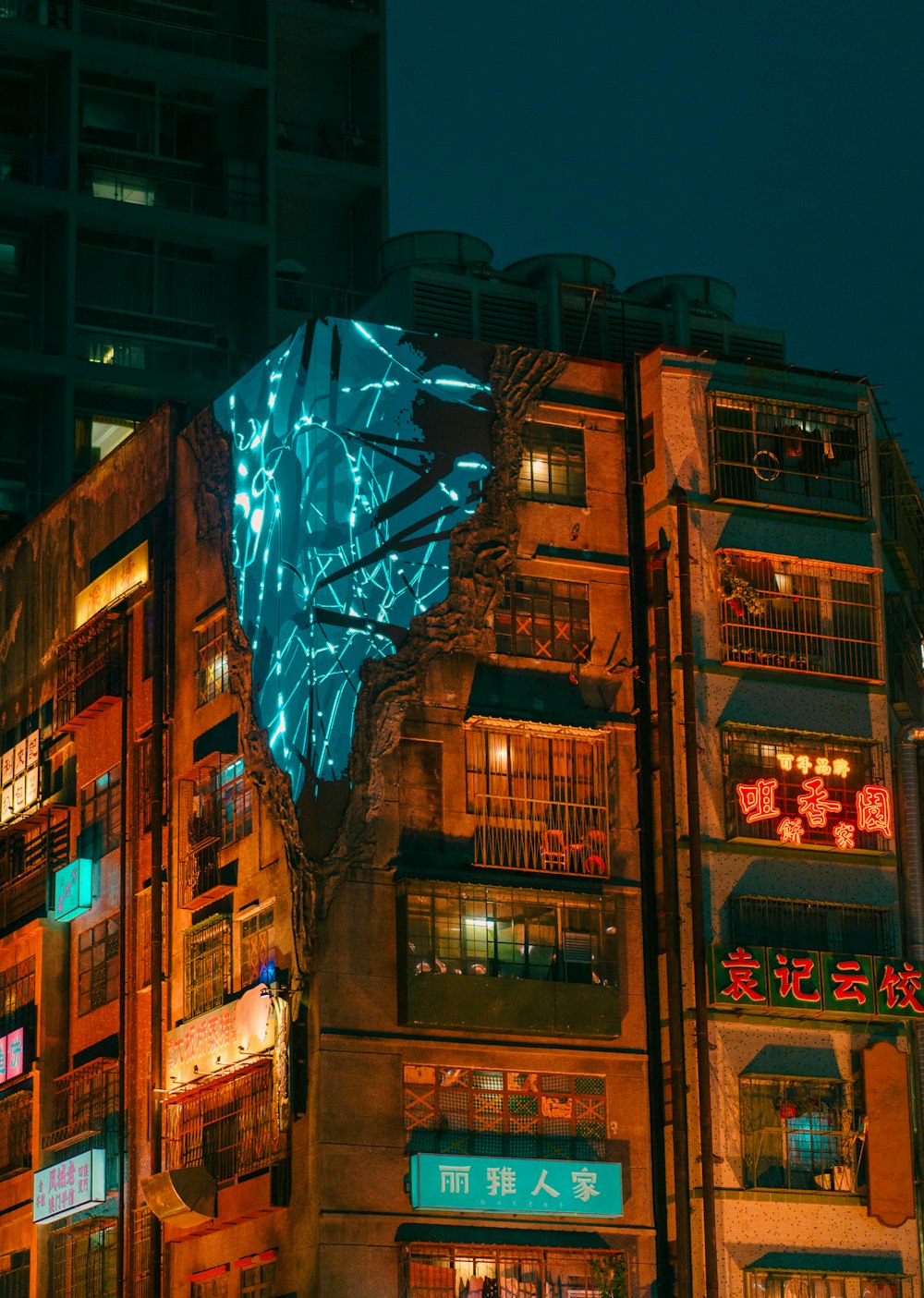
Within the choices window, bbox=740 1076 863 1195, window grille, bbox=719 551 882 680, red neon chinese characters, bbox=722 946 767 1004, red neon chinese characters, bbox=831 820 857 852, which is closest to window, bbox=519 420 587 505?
window grille, bbox=719 551 882 680

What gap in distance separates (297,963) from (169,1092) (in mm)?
6743

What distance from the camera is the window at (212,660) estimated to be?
55.6 metres

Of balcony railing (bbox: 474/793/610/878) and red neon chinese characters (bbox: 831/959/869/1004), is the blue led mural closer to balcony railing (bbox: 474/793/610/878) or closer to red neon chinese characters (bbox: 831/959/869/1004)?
balcony railing (bbox: 474/793/610/878)

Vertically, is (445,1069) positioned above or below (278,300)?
below

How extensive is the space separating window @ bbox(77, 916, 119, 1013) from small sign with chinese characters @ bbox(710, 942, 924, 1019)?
15.6 meters

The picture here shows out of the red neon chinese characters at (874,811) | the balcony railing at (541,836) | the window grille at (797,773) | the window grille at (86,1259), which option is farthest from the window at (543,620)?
the window grille at (86,1259)

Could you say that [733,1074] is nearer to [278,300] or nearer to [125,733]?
[125,733]

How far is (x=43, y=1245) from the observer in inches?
2341

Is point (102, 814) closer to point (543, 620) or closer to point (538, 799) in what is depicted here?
point (538, 799)

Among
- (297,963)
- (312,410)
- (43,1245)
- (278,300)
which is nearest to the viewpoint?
(297,963)

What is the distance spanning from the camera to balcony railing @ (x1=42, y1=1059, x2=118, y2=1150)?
57438 mm

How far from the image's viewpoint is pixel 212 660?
5634cm

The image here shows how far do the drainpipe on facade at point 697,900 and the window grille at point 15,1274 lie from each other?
1868cm

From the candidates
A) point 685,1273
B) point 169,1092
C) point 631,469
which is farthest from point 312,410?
point 685,1273
